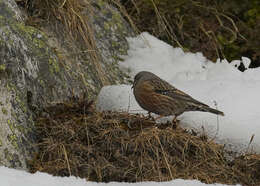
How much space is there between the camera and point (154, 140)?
4992 millimetres

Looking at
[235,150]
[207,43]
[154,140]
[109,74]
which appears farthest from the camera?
[207,43]

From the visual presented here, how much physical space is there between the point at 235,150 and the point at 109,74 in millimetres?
2100

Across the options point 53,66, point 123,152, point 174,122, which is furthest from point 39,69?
point 174,122

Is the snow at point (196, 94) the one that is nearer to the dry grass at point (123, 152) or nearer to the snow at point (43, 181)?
the snow at point (43, 181)

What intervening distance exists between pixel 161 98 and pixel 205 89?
27.2 inches

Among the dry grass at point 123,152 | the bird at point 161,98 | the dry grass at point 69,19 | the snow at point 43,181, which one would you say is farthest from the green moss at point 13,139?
the dry grass at point 69,19

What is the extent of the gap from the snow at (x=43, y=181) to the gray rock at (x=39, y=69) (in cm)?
36

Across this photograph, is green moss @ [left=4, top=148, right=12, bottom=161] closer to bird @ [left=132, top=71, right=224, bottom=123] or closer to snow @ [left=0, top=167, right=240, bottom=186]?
snow @ [left=0, top=167, right=240, bottom=186]

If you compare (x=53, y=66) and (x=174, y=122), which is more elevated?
(x=53, y=66)

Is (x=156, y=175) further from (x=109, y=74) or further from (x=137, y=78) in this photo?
(x=109, y=74)

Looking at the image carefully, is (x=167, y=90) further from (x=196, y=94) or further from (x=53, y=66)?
(x=53, y=66)

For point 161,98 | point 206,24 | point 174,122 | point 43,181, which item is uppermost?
point 206,24

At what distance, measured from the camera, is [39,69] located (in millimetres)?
5426


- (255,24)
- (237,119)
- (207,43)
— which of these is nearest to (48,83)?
(237,119)
